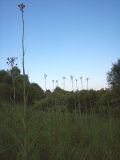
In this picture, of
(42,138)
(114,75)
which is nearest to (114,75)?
(114,75)

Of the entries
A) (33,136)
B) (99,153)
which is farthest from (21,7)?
(99,153)

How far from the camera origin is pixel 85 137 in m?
4.26

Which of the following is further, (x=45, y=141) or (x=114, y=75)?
(x=114, y=75)

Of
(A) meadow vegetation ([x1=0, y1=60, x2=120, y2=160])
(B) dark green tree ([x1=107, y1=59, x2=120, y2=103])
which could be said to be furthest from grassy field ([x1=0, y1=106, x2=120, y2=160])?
(B) dark green tree ([x1=107, y1=59, x2=120, y2=103])

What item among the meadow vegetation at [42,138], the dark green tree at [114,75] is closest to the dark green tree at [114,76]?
the dark green tree at [114,75]

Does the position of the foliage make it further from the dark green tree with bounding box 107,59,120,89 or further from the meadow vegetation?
the meadow vegetation

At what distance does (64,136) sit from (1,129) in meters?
0.90

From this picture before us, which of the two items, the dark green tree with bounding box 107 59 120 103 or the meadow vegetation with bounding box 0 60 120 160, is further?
the dark green tree with bounding box 107 59 120 103

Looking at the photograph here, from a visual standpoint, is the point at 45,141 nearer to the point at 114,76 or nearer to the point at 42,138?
the point at 42,138

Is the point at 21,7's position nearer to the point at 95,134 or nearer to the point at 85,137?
the point at 95,134

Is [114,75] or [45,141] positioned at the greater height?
[114,75]

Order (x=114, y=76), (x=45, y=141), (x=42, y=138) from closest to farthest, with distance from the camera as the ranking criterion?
(x=45, y=141) < (x=42, y=138) < (x=114, y=76)

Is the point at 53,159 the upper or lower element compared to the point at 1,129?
lower

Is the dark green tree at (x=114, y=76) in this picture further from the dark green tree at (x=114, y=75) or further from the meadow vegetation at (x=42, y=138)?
the meadow vegetation at (x=42, y=138)
